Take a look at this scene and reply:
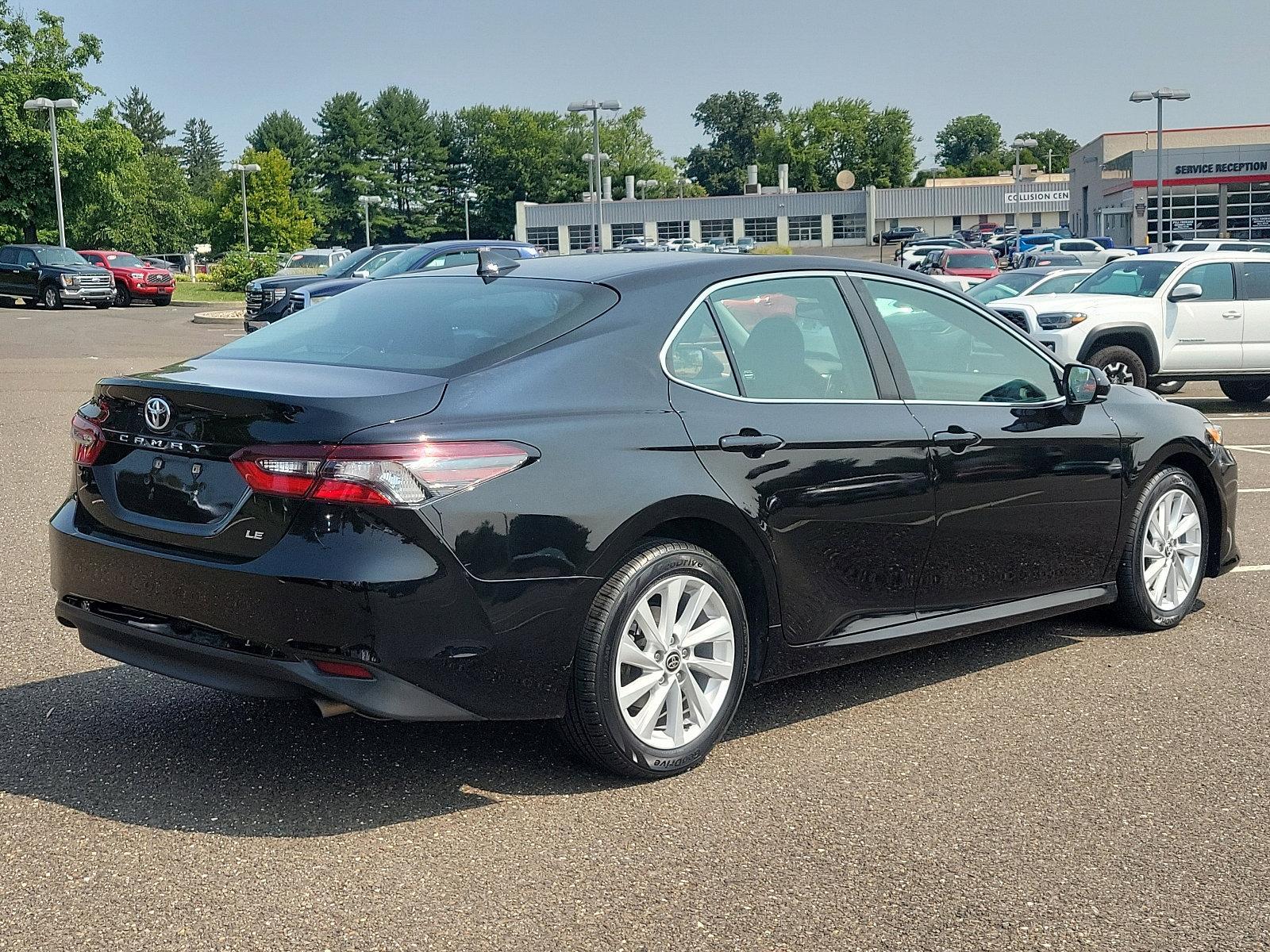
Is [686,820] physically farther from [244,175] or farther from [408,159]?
[408,159]

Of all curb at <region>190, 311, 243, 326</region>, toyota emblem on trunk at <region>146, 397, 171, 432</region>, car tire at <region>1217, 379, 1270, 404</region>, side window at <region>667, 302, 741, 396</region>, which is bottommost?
car tire at <region>1217, 379, 1270, 404</region>

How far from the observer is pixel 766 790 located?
4.37 m

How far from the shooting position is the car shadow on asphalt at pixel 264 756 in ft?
13.6

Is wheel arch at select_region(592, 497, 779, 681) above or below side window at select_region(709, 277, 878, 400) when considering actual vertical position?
below

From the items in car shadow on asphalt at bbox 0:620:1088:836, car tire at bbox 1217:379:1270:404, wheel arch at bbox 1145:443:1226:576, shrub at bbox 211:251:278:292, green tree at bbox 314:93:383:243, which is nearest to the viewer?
car shadow on asphalt at bbox 0:620:1088:836

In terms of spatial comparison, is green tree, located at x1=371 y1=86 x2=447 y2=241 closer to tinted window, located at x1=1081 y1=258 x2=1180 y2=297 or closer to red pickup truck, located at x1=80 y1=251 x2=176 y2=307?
red pickup truck, located at x1=80 y1=251 x2=176 y2=307

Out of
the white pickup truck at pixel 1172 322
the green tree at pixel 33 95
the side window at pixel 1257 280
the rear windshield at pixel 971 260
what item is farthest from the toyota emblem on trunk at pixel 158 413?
the green tree at pixel 33 95

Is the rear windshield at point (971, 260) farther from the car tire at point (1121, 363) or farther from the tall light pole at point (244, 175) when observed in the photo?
the tall light pole at point (244, 175)

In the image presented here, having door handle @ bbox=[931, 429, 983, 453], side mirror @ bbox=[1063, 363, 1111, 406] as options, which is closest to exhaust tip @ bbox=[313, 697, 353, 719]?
door handle @ bbox=[931, 429, 983, 453]

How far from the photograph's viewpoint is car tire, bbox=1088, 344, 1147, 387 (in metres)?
15.8

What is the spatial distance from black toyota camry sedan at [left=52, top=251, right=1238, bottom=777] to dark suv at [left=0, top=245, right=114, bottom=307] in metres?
37.3

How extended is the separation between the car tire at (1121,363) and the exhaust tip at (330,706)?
43.4 feet

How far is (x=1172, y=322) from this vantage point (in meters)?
16.0

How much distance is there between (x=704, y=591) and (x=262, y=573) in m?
1.33
